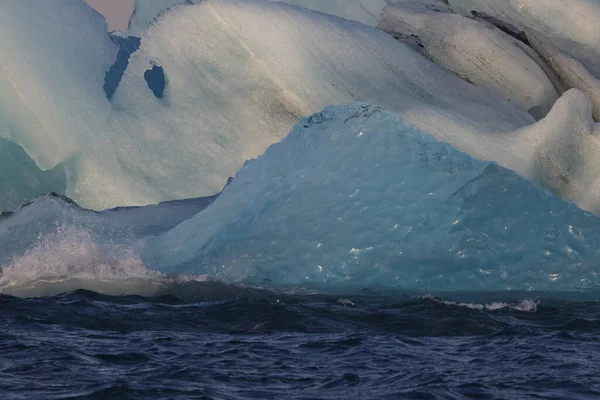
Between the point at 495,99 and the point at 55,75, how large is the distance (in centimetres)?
523

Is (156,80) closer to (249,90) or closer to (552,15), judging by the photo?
(249,90)

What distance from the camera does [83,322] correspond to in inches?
360

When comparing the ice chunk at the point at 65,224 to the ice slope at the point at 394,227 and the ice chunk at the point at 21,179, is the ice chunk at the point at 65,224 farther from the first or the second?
the ice chunk at the point at 21,179

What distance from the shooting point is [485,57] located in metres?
14.1

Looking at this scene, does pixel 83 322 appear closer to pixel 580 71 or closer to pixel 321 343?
pixel 321 343

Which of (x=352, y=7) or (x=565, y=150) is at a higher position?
(x=352, y=7)

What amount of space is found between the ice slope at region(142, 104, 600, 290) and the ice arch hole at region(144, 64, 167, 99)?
3.24m

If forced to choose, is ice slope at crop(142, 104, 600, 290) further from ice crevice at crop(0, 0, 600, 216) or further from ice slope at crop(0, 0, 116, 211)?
ice slope at crop(0, 0, 116, 211)

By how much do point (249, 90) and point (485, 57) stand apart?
2.85 metres

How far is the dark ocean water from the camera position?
7.09 meters

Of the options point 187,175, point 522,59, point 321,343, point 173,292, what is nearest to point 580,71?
point 522,59

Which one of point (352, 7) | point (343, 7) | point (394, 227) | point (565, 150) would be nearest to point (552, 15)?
point (352, 7)

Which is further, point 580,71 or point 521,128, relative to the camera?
point 580,71

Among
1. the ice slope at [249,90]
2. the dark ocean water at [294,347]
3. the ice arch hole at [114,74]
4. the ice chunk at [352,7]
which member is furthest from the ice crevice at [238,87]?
the dark ocean water at [294,347]
